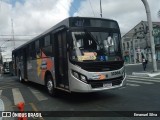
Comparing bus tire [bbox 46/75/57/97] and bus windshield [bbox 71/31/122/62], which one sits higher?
bus windshield [bbox 71/31/122/62]

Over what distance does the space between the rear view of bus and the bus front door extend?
0.58 metres

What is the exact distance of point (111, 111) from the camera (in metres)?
8.43

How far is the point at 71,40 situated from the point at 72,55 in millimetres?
544

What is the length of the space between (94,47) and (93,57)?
40 cm

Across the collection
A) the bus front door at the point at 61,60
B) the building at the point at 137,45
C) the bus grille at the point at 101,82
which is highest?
the building at the point at 137,45

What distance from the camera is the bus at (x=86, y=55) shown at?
9727 millimetres

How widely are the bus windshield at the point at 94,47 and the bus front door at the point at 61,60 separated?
70 centimetres

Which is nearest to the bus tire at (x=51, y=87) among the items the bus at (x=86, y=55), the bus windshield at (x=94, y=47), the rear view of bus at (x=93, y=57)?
the bus at (x=86, y=55)

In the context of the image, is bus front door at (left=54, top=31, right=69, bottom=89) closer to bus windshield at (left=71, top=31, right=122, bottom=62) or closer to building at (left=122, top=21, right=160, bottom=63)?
bus windshield at (left=71, top=31, right=122, bottom=62)

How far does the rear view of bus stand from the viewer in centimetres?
969

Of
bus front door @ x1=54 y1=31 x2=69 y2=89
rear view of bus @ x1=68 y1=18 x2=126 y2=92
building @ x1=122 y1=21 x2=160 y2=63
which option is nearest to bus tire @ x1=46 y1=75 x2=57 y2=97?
bus front door @ x1=54 y1=31 x2=69 y2=89

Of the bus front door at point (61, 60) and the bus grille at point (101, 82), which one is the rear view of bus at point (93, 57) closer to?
the bus grille at point (101, 82)

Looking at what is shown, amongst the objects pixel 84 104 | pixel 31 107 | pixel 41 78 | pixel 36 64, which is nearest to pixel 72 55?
pixel 84 104

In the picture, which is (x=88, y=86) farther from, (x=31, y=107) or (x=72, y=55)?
(x=31, y=107)
